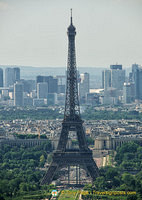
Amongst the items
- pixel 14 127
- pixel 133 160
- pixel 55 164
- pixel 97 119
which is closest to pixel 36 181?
pixel 55 164

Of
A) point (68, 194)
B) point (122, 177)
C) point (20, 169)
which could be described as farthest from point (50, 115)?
point (68, 194)

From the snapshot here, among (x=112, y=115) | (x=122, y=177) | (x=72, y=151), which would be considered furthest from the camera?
(x=112, y=115)

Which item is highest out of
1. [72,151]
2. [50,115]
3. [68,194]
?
[50,115]

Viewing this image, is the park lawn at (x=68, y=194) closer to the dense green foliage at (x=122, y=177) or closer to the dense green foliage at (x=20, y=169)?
the dense green foliage at (x=122, y=177)

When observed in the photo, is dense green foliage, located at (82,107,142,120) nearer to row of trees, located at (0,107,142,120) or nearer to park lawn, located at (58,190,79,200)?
row of trees, located at (0,107,142,120)

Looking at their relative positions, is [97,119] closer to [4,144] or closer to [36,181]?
[4,144]

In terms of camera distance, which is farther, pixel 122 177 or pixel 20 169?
pixel 20 169

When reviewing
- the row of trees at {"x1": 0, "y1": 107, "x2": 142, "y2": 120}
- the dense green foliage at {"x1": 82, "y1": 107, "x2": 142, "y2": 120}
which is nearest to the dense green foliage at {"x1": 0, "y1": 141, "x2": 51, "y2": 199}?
the dense green foliage at {"x1": 82, "y1": 107, "x2": 142, "y2": 120}

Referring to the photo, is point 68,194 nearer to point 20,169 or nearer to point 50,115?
point 20,169
